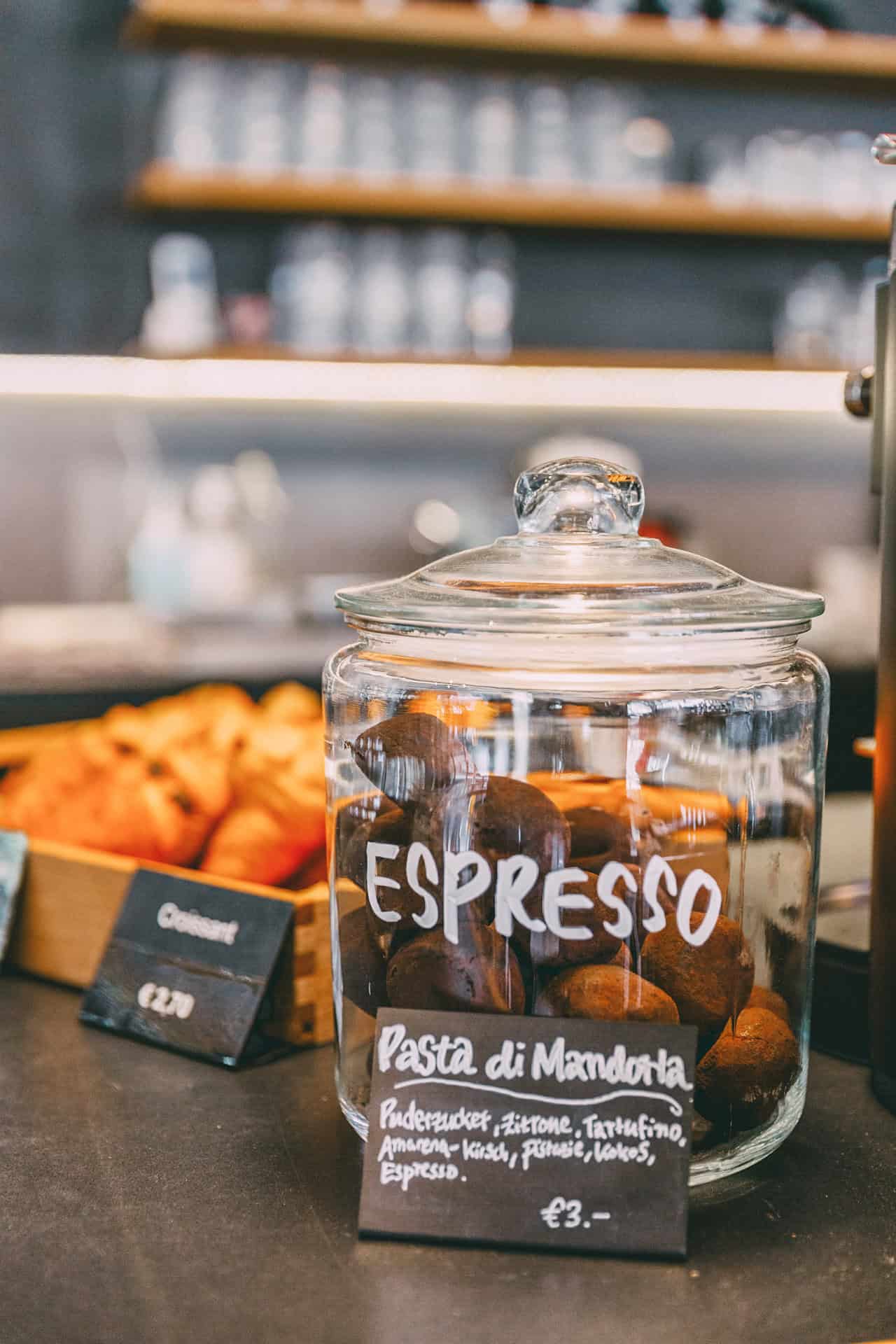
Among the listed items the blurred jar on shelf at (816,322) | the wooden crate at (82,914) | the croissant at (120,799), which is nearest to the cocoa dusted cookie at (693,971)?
the wooden crate at (82,914)

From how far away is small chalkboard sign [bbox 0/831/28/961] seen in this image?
0.86 meters

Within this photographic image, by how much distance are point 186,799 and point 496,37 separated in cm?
235

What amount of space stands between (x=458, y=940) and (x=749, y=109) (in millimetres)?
3262

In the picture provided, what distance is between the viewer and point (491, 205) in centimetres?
284

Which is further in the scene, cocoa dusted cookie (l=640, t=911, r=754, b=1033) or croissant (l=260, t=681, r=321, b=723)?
croissant (l=260, t=681, r=321, b=723)

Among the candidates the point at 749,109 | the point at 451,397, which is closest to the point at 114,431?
the point at 451,397

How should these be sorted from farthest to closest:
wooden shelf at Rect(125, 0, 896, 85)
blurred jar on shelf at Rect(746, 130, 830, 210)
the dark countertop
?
blurred jar on shelf at Rect(746, 130, 830, 210), wooden shelf at Rect(125, 0, 896, 85), the dark countertop

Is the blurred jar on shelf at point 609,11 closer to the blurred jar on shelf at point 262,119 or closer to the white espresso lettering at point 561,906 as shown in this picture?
the blurred jar on shelf at point 262,119

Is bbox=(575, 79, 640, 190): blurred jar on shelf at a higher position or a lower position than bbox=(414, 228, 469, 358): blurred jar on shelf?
higher

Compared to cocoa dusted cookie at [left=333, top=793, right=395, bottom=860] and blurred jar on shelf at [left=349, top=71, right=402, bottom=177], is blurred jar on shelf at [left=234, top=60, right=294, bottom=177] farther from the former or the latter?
cocoa dusted cookie at [left=333, top=793, right=395, bottom=860]

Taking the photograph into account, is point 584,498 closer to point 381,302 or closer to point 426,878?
point 426,878

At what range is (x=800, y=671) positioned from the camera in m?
0.62

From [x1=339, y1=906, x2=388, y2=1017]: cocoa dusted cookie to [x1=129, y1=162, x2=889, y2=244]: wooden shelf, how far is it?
96.7 inches

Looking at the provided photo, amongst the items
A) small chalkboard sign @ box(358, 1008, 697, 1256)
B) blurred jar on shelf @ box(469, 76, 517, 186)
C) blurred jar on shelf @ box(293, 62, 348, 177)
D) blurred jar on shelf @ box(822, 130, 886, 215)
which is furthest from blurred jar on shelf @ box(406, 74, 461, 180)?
small chalkboard sign @ box(358, 1008, 697, 1256)
